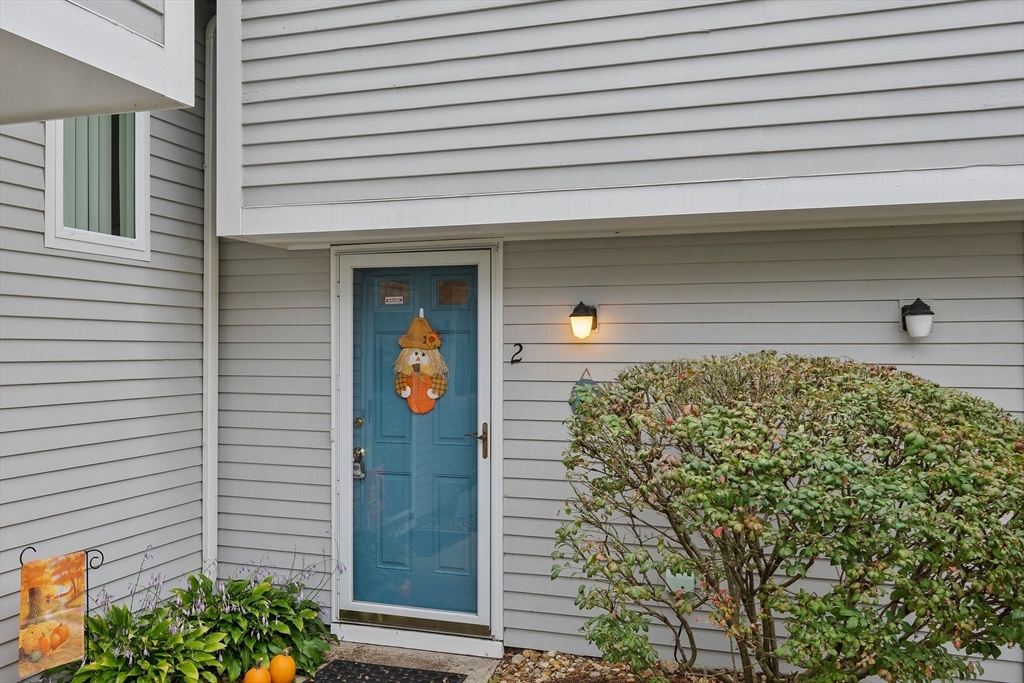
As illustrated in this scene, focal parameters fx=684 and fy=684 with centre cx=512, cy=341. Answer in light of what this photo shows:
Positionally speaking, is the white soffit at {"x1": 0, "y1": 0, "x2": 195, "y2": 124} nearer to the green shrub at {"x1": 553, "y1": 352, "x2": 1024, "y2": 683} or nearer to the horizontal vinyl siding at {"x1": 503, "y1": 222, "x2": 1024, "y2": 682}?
the horizontal vinyl siding at {"x1": 503, "y1": 222, "x2": 1024, "y2": 682}

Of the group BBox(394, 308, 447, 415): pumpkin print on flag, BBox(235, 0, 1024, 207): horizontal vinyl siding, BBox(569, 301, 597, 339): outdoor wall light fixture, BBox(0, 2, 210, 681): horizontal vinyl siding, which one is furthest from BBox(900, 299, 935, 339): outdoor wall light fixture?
BBox(0, 2, 210, 681): horizontal vinyl siding

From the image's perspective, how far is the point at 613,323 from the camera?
3.85 meters

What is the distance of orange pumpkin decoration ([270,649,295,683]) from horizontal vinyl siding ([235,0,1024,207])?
8.09 ft

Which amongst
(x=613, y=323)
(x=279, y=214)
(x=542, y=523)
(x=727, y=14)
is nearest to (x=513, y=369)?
(x=613, y=323)

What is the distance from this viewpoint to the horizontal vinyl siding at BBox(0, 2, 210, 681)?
10.6 ft

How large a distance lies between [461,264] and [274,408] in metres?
1.56

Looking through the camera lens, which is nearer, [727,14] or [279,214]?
[727,14]

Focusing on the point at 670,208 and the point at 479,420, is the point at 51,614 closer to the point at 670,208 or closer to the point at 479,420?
the point at 479,420

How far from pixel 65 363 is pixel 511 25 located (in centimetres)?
285

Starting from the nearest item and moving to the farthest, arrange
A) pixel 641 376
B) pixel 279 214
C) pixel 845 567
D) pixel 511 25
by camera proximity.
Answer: pixel 845 567 → pixel 641 376 → pixel 511 25 → pixel 279 214

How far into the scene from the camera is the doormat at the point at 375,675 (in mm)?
3666

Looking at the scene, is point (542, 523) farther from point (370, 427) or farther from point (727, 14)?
point (727, 14)

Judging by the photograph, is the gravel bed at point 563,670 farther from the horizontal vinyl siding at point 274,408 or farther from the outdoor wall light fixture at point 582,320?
the outdoor wall light fixture at point 582,320

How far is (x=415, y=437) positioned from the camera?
165 inches
